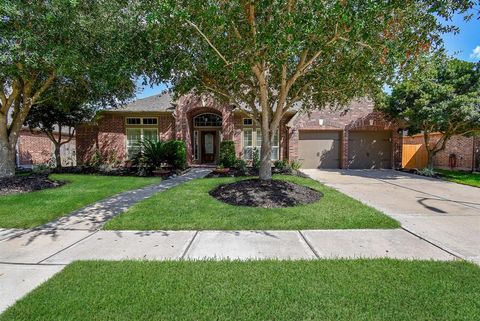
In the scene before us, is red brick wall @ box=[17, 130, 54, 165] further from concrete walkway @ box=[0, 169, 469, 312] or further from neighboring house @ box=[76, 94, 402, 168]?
concrete walkway @ box=[0, 169, 469, 312]

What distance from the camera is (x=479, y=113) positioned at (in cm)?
1048

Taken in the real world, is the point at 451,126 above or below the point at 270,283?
above

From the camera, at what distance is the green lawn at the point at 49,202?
5164mm

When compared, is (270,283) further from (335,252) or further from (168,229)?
(168,229)

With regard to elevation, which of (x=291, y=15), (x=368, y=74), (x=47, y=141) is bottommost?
(x=47, y=141)

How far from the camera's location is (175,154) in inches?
512

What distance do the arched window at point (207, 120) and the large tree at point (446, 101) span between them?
958 centimetres

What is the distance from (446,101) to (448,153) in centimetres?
771

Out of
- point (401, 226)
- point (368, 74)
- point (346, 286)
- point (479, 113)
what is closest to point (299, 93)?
point (368, 74)

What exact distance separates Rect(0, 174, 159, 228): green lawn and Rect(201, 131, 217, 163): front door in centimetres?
740

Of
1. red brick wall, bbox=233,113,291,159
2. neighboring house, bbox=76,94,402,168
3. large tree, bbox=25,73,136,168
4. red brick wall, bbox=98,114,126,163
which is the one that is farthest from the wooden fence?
red brick wall, bbox=98,114,126,163

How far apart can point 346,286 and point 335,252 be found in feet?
3.16

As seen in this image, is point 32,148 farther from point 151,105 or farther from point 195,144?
point 195,144

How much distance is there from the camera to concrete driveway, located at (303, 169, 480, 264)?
4.18 meters
